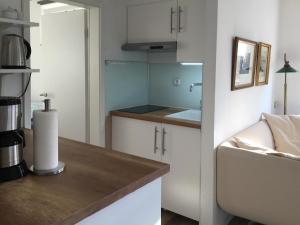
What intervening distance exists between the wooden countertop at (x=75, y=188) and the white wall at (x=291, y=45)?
3093 millimetres

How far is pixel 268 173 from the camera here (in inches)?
83.7

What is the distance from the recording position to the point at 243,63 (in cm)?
266

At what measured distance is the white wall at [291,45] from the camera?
3.68 m

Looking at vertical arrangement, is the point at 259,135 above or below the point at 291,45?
below

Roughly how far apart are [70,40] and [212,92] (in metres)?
1.56

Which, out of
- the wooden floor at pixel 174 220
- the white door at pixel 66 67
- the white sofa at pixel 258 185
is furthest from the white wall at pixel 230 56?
the white door at pixel 66 67

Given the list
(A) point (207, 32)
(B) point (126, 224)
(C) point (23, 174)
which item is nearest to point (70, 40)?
(A) point (207, 32)

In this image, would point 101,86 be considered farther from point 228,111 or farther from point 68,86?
point 228,111

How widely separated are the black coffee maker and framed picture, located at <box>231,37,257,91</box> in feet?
6.11

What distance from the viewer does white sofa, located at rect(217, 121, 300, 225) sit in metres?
2.04

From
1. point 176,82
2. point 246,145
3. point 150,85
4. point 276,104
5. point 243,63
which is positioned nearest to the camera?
point 246,145

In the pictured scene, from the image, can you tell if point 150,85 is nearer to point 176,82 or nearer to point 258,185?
point 176,82

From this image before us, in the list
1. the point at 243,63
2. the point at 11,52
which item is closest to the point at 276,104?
the point at 243,63

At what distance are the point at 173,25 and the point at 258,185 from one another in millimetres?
1526
